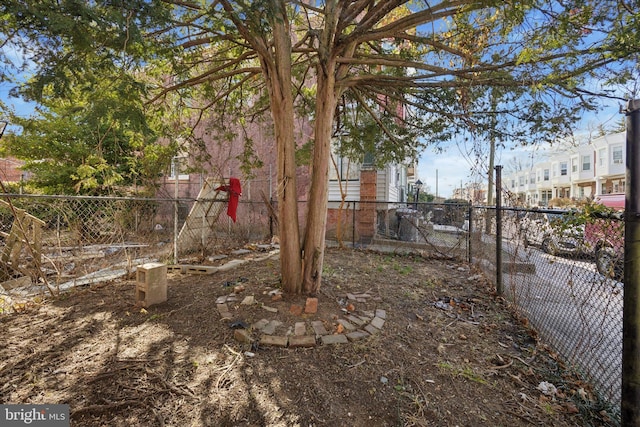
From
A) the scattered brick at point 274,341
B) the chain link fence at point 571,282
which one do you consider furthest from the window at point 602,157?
the scattered brick at point 274,341

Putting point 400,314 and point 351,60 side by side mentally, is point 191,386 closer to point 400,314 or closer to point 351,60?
point 400,314

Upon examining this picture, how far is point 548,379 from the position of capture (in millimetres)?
2320

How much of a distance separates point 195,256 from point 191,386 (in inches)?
185

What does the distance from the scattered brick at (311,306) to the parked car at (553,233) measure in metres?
2.29

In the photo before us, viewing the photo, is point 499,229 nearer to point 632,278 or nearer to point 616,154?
point 632,278

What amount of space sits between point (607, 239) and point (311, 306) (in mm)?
2494

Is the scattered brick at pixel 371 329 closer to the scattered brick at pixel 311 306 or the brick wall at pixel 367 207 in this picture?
the scattered brick at pixel 311 306

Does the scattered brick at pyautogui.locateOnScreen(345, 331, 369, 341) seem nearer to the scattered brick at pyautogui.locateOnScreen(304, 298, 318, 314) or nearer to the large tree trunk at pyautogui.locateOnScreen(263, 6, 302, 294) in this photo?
the scattered brick at pyautogui.locateOnScreen(304, 298, 318, 314)

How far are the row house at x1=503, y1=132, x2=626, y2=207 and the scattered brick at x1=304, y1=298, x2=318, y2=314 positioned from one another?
59.2 feet

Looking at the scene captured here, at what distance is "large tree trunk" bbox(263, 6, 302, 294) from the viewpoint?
3271mm

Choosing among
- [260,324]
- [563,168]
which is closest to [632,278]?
[260,324]

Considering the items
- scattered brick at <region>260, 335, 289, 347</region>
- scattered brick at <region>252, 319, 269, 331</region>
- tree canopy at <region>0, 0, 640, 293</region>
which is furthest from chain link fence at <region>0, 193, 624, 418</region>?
scattered brick at <region>252, 319, 269, 331</region>

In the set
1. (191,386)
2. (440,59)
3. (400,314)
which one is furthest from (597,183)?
(191,386)

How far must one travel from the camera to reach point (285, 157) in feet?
11.1
